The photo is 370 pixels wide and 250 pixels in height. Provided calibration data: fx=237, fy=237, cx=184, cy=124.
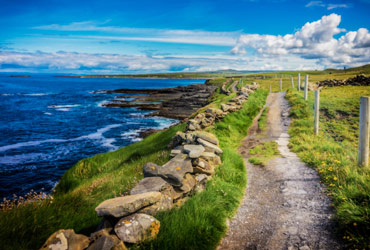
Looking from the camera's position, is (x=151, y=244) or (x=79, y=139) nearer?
(x=151, y=244)

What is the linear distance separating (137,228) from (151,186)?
147 centimetres

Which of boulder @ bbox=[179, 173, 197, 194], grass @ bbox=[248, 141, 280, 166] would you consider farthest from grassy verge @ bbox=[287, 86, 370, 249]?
boulder @ bbox=[179, 173, 197, 194]

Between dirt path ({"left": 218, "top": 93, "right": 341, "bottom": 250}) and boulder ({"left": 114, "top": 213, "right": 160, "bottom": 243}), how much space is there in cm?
155

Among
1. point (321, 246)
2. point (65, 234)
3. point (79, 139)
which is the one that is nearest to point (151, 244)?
point (65, 234)

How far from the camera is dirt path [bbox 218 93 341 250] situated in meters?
4.81

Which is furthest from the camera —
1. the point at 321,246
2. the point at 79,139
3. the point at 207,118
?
the point at 79,139

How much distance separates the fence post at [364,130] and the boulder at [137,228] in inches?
255

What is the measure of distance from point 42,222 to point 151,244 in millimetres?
2237

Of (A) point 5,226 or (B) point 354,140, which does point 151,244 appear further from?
(B) point 354,140

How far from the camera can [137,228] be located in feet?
14.3

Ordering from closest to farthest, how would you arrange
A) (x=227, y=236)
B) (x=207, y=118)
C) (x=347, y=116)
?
(x=227, y=236) < (x=207, y=118) < (x=347, y=116)

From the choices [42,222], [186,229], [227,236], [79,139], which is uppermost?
[42,222]

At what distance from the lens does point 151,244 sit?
4262mm

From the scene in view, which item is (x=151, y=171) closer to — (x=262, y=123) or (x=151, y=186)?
(x=151, y=186)
